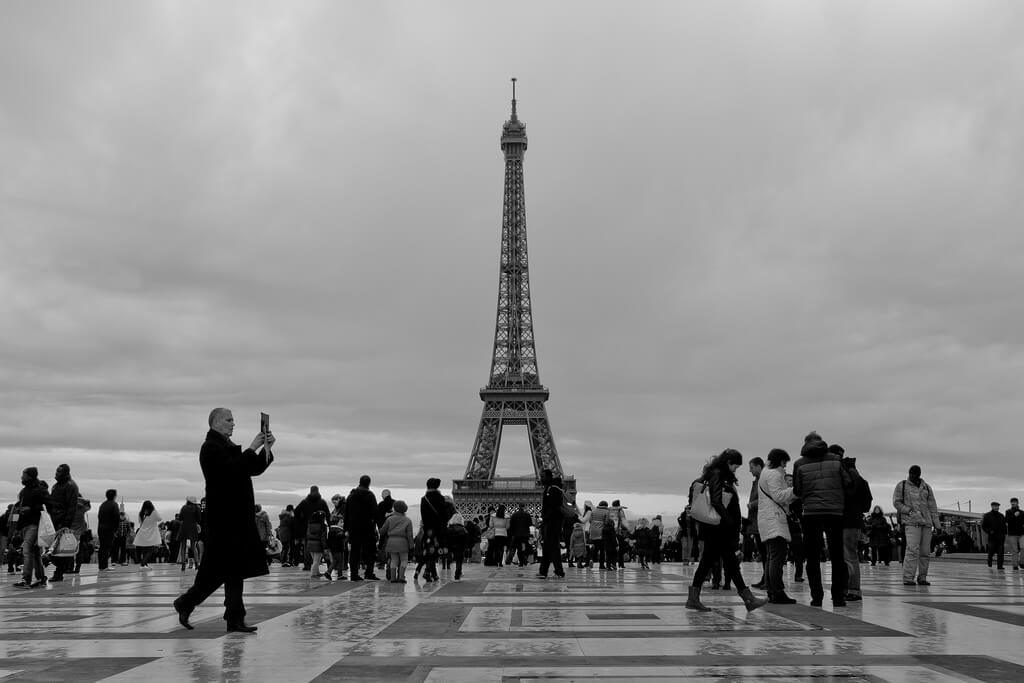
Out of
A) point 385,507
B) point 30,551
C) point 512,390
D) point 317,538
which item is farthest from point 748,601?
point 512,390

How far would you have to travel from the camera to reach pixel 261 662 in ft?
21.9

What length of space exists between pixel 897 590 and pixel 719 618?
556cm

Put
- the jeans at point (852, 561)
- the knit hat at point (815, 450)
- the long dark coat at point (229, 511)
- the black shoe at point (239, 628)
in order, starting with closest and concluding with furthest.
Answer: the black shoe at point (239, 628)
the long dark coat at point (229, 511)
the knit hat at point (815, 450)
the jeans at point (852, 561)

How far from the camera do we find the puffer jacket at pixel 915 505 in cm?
1501

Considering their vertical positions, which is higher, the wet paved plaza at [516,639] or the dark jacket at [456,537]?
the dark jacket at [456,537]

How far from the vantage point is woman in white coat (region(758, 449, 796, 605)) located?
11.3m

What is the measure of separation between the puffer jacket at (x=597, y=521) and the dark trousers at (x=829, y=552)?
1165 cm

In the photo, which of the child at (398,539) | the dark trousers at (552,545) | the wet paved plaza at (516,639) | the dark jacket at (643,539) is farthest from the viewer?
the dark jacket at (643,539)

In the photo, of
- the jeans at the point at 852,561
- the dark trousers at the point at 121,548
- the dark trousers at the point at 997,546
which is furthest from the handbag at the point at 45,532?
the dark trousers at the point at 997,546

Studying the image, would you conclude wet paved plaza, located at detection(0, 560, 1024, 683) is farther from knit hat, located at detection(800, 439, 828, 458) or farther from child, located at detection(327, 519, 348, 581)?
child, located at detection(327, 519, 348, 581)

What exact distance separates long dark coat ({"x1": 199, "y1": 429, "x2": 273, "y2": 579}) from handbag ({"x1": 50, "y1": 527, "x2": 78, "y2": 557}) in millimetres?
8259

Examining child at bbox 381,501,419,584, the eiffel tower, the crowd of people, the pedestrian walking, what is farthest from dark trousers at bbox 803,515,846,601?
the eiffel tower

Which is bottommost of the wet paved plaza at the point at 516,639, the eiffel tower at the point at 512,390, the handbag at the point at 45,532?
the wet paved plaza at the point at 516,639

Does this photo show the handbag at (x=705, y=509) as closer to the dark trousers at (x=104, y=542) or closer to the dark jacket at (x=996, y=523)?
the dark trousers at (x=104, y=542)
